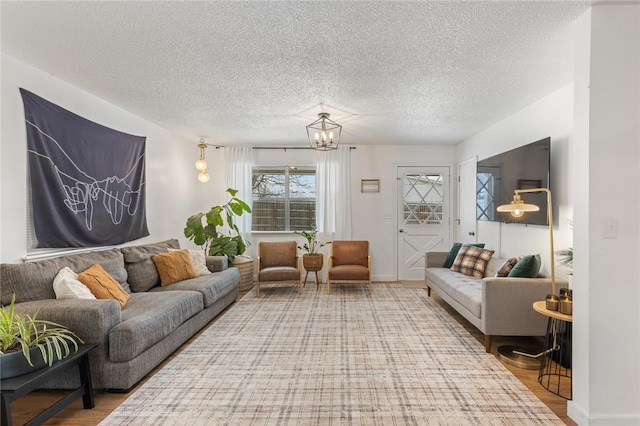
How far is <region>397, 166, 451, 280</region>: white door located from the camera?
231 inches

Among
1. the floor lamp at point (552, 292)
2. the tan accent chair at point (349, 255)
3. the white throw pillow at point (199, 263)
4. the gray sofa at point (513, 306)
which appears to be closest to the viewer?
the floor lamp at point (552, 292)

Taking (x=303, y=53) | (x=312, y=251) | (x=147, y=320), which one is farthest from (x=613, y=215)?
(x=312, y=251)

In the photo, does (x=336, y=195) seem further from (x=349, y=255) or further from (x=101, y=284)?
(x=101, y=284)

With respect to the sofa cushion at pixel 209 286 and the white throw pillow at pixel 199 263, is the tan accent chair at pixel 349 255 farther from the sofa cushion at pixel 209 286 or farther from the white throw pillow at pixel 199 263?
the white throw pillow at pixel 199 263

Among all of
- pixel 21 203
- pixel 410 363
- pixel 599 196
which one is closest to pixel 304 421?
pixel 410 363

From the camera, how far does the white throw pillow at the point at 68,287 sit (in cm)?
246

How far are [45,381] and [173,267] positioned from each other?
6.36 ft

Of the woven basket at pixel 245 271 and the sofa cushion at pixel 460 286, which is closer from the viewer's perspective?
the sofa cushion at pixel 460 286

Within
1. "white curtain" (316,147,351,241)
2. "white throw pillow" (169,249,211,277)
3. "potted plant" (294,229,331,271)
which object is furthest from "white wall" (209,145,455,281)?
"white throw pillow" (169,249,211,277)

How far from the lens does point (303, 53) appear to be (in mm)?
2377

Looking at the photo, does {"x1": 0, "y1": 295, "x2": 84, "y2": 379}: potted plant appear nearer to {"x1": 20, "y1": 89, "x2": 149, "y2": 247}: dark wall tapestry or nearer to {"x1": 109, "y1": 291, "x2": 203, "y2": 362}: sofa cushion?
{"x1": 109, "y1": 291, "x2": 203, "y2": 362}: sofa cushion

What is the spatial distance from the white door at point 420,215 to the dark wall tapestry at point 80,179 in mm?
4219

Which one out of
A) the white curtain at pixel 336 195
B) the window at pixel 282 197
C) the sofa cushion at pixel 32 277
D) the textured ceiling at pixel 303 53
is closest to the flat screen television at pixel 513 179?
the textured ceiling at pixel 303 53

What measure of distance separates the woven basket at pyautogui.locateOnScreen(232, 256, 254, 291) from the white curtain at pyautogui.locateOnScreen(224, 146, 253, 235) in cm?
65
